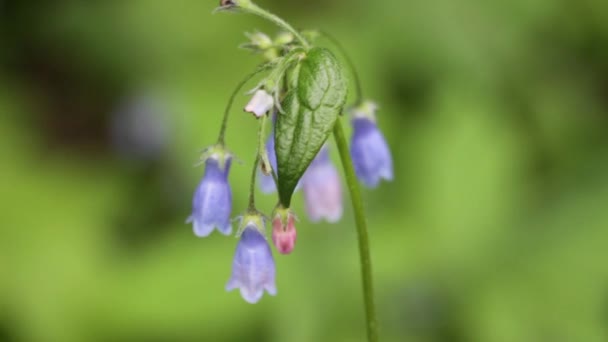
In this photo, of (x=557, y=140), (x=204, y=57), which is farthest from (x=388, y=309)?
(x=204, y=57)

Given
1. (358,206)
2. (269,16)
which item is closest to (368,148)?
(358,206)

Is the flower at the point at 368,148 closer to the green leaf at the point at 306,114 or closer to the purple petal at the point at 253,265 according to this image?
the purple petal at the point at 253,265

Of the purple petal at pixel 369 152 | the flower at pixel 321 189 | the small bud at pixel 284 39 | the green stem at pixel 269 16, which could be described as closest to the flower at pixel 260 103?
the green stem at pixel 269 16

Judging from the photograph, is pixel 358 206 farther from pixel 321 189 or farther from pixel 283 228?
pixel 321 189

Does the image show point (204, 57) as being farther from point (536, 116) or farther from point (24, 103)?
point (536, 116)

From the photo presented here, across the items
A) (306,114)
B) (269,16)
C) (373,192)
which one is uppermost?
(373,192)
